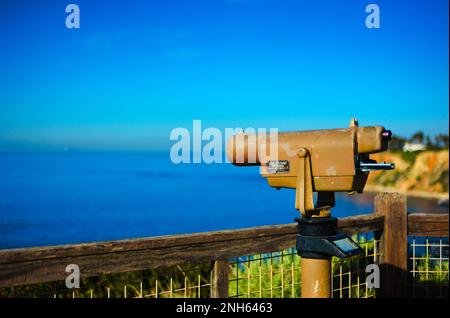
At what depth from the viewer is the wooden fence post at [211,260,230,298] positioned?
329 cm

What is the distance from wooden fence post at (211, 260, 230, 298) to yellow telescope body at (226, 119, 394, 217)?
47.0 inches

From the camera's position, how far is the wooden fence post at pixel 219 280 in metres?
3.29

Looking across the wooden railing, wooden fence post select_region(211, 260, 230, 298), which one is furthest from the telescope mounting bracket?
wooden fence post select_region(211, 260, 230, 298)

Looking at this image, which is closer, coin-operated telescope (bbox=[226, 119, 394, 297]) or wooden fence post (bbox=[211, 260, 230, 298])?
coin-operated telescope (bbox=[226, 119, 394, 297])

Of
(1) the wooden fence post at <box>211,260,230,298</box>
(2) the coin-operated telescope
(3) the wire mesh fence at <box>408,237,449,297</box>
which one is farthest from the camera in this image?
(3) the wire mesh fence at <box>408,237,449,297</box>

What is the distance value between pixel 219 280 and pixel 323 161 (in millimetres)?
1436

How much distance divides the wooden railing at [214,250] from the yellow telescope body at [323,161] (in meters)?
1.07

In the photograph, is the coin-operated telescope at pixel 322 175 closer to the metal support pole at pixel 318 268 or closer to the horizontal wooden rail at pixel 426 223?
the metal support pole at pixel 318 268

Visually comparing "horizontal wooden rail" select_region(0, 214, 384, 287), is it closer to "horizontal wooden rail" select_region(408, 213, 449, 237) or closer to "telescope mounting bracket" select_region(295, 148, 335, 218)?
"telescope mounting bracket" select_region(295, 148, 335, 218)

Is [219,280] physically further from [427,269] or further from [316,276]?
[427,269]

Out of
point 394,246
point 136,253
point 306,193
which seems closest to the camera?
point 306,193

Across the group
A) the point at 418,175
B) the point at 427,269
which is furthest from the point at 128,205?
the point at 427,269

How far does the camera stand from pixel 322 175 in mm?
2178
